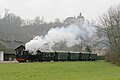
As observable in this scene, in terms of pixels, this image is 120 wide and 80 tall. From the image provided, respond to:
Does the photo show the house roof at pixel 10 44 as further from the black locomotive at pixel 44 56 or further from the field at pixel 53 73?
the field at pixel 53 73

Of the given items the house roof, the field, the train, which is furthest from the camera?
the house roof

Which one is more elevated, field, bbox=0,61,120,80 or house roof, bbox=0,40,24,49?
house roof, bbox=0,40,24,49

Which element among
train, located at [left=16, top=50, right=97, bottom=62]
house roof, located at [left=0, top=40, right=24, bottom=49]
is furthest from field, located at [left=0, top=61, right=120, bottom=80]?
house roof, located at [left=0, top=40, right=24, bottom=49]

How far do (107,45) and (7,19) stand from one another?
49935 mm

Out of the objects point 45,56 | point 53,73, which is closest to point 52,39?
point 45,56

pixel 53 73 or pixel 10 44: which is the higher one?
pixel 10 44

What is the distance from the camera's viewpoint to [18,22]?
109m

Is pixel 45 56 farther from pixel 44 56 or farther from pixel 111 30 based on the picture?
pixel 111 30

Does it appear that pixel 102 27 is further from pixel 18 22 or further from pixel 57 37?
pixel 18 22

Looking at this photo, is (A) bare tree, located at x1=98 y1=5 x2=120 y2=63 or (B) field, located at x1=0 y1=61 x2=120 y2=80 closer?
(B) field, located at x1=0 y1=61 x2=120 y2=80

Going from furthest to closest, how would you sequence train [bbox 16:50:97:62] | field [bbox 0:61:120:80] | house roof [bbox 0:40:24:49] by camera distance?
house roof [bbox 0:40:24:49] < train [bbox 16:50:97:62] < field [bbox 0:61:120:80]

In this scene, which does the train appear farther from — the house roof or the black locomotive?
the house roof

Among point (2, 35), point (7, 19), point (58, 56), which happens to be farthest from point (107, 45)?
point (7, 19)

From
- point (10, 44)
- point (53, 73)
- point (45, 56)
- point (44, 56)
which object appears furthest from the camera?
point (10, 44)
